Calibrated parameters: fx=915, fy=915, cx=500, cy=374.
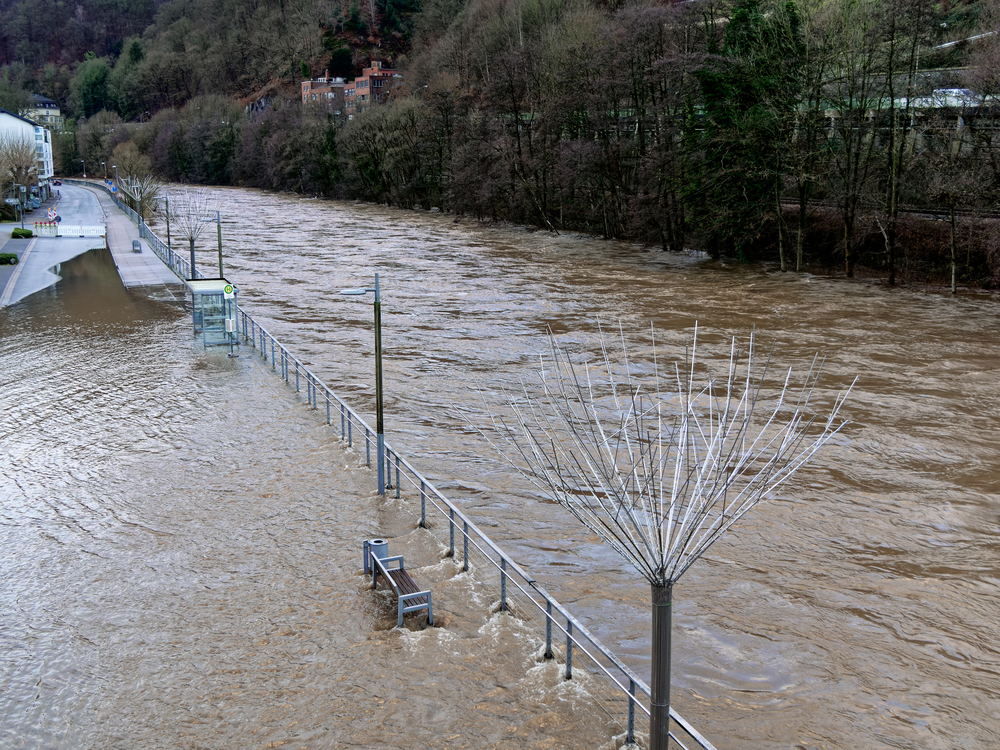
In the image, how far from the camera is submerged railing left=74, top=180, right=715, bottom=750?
9.07 meters

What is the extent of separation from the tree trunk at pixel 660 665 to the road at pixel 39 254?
114ft

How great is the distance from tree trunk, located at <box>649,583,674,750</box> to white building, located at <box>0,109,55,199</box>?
100 metres

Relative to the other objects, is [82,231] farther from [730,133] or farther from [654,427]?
[654,427]

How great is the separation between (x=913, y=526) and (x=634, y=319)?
1780 cm

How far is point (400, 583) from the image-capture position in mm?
11383

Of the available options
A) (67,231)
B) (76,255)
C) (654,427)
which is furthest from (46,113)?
(654,427)

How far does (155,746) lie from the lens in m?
8.84

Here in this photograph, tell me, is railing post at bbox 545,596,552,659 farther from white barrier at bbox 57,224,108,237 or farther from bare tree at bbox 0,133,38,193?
bare tree at bbox 0,133,38,193

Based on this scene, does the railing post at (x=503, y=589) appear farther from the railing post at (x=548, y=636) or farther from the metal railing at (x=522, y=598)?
the railing post at (x=548, y=636)

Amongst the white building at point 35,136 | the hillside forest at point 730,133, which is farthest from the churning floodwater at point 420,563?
the white building at point 35,136

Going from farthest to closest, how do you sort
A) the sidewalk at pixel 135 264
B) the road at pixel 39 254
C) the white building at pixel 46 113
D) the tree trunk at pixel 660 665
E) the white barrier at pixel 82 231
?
the white building at pixel 46 113 → the white barrier at pixel 82 231 → the sidewalk at pixel 135 264 → the road at pixel 39 254 → the tree trunk at pixel 660 665

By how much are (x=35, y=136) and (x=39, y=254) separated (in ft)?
278

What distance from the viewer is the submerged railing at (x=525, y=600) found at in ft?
29.8

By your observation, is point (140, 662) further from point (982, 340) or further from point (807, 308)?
point (807, 308)
